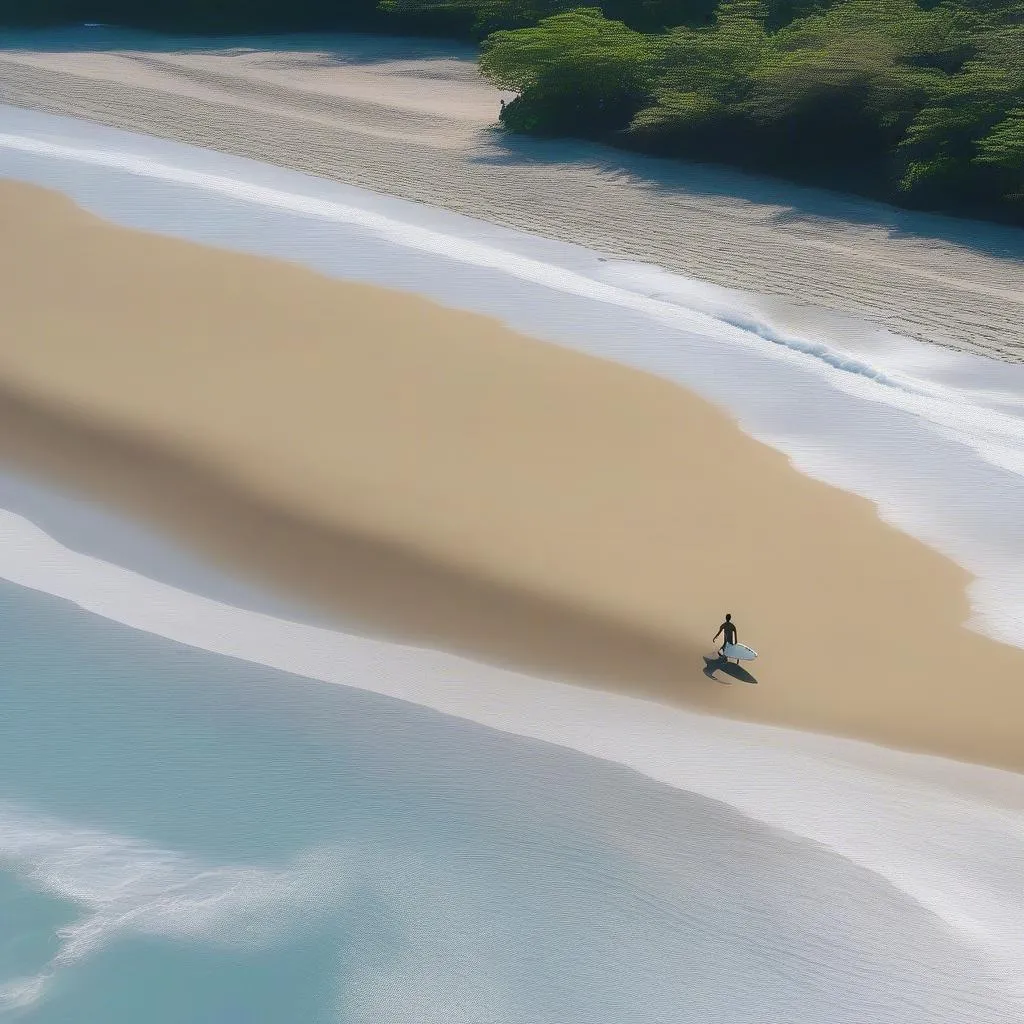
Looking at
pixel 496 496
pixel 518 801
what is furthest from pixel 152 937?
pixel 496 496

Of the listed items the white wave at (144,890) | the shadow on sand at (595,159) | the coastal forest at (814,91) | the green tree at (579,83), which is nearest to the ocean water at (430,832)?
the white wave at (144,890)

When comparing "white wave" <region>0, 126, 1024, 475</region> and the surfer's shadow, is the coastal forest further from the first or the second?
the surfer's shadow

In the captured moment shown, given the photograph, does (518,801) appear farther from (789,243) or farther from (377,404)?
(789,243)

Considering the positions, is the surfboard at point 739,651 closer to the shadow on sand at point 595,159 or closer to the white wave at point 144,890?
the white wave at point 144,890

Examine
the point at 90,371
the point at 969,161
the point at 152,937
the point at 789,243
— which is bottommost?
the point at 152,937

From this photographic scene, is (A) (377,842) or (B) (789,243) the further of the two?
(B) (789,243)

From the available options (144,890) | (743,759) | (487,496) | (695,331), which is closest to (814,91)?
(695,331)

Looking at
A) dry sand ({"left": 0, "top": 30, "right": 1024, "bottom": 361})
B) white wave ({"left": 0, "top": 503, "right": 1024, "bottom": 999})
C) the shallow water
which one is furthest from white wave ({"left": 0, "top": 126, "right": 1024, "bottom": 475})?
white wave ({"left": 0, "top": 503, "right": 1024, "bottom": 999})

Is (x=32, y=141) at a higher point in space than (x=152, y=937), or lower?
higher
